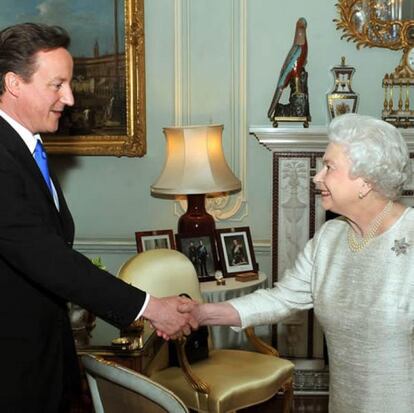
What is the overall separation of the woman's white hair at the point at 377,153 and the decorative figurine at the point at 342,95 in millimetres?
2339

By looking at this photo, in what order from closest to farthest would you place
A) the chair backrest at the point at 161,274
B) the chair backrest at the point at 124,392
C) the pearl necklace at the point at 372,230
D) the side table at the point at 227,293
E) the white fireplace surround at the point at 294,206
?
the chair backrest at the point at 124,392 → the pearl necklace at the point at 372,230 → the chair backrest at the point at 161,274 → the side table at the point at 227,293 → the white fireplace surround at the point at 294,206

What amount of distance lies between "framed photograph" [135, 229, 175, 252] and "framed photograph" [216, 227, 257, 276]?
11.9 inches

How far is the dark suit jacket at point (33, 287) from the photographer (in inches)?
91.2

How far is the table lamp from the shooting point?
4.38 m

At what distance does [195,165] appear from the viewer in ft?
14.5

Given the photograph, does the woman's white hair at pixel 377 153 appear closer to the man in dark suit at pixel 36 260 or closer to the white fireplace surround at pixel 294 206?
the man in dark suit at pixel 36 260

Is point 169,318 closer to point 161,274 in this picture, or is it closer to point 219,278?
point 161,274

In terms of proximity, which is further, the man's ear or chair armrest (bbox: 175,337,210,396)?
chair armrest (bbox: 175,337,210,396)

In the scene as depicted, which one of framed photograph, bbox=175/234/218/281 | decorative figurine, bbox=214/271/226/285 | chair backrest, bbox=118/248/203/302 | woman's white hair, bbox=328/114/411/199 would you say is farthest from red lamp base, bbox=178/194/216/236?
woman's white hair, bbox=328/114/411/199

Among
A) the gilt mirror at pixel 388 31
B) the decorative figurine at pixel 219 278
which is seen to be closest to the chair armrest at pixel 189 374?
the decorative figurine at pixel 219 278

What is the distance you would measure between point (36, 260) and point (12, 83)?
572 millimetres

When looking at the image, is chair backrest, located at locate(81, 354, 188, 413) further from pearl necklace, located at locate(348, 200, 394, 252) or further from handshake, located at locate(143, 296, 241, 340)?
pearl necklace, located at locate(348, 200, 394, 252)

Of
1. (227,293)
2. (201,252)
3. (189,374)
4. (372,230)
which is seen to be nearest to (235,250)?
(201,252)

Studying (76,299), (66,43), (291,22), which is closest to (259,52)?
(291,22)
